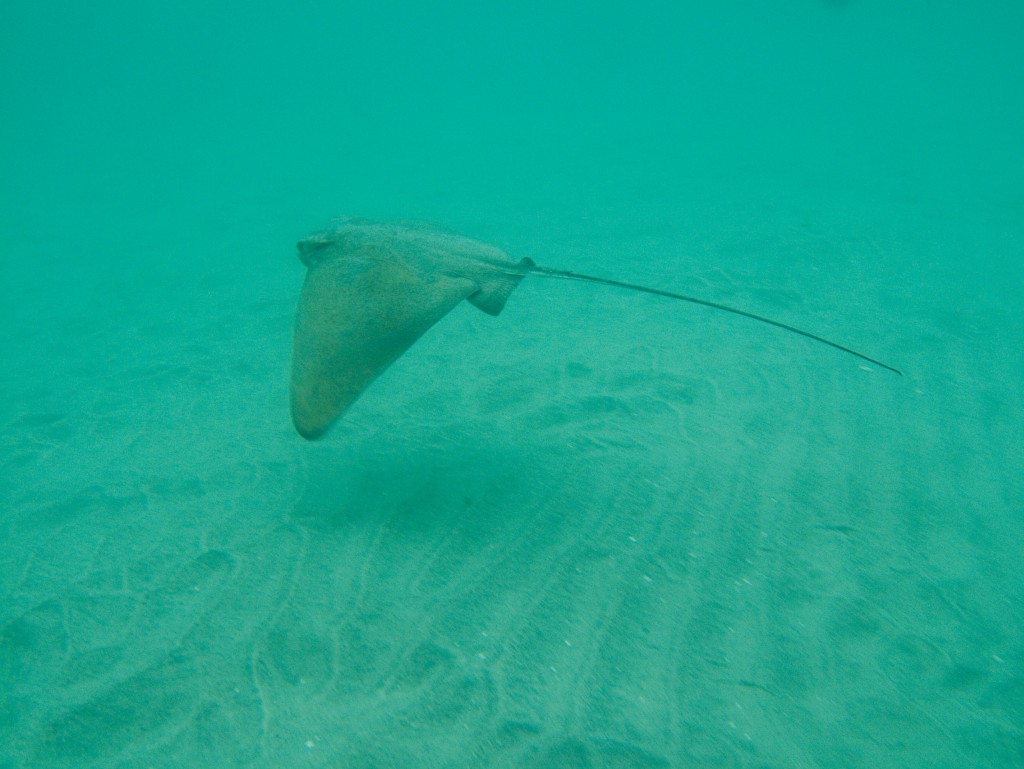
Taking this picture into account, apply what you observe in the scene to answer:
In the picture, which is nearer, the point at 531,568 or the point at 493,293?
the point at 531,568

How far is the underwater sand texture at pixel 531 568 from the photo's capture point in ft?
9.29

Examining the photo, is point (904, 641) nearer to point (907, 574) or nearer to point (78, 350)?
point (907, 574)

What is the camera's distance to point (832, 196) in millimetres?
16922

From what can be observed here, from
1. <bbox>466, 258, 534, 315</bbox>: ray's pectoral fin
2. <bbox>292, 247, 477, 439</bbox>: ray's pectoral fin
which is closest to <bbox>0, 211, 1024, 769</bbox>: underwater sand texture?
<bbox>292, 247, 477, 439</bbox>: ray's pectoral fin

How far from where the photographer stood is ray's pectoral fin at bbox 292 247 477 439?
10.2 ft

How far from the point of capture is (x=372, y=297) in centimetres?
355

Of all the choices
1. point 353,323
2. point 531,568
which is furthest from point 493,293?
point 531,568

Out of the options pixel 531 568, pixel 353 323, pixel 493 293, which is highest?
pixel 493 293

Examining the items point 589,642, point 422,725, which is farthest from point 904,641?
point 422,725

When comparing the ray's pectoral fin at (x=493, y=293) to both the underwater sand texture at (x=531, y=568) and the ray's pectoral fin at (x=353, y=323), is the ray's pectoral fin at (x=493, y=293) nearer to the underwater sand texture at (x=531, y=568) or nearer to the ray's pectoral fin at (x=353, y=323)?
the ray's pectoral fin at (x=353, y=323)

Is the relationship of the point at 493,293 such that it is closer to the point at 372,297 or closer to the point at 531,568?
the point at 372,297

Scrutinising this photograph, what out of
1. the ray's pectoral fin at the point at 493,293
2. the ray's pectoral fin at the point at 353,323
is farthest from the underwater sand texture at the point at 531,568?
the ray's pectoral fin at the point at 493,293

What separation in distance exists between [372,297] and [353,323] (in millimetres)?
254

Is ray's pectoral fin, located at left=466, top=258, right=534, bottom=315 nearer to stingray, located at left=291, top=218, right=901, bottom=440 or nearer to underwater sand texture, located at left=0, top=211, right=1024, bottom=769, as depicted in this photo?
stingray, located at left=291, top=218, right=901, bottom=440
